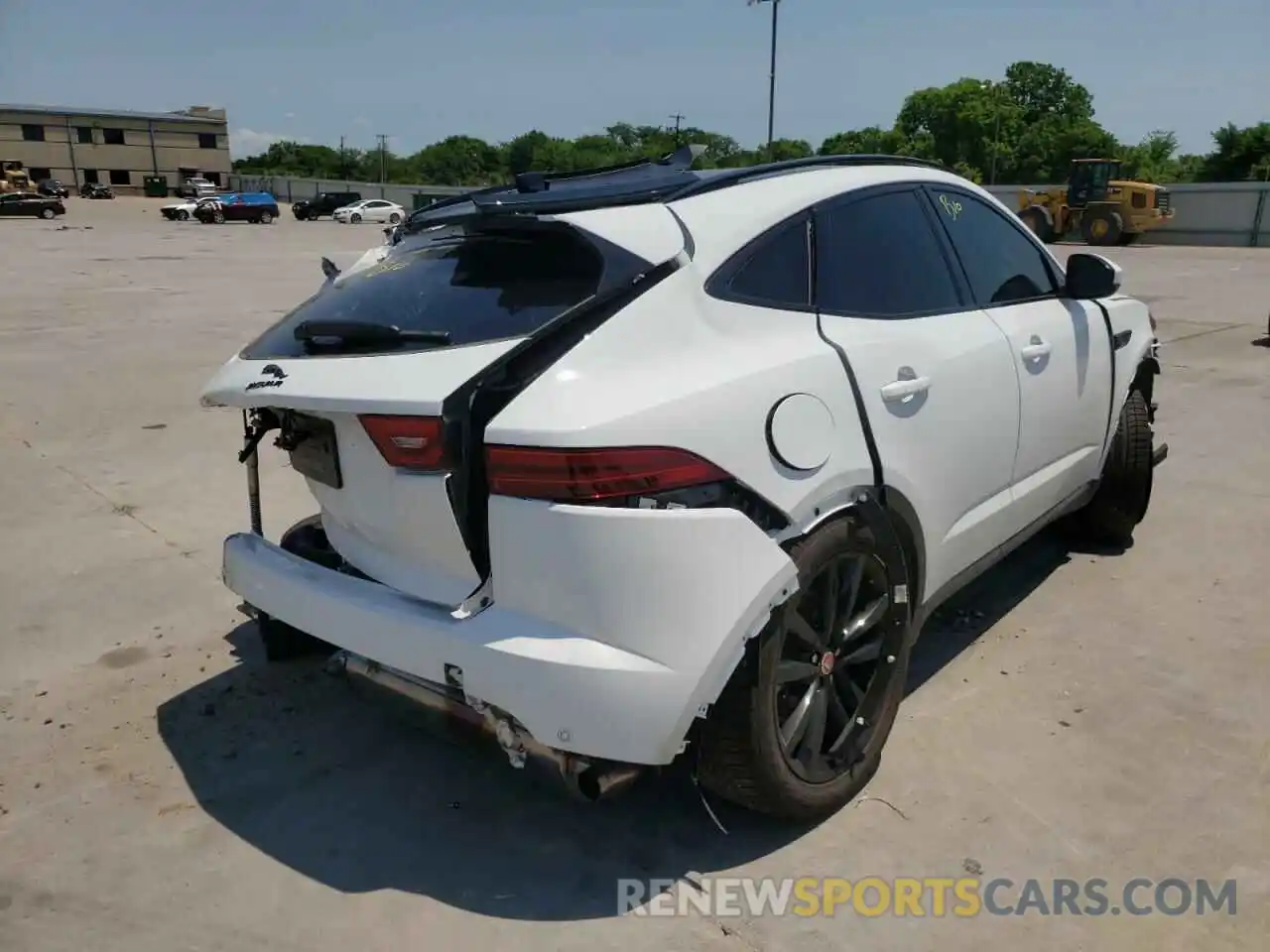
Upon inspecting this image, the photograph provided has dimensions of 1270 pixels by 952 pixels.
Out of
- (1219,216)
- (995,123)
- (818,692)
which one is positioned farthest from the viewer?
(995,123)

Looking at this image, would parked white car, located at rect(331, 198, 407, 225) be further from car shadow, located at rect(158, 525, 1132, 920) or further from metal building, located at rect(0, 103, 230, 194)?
car shadow, located at rect(158, 525, 1132, 920)

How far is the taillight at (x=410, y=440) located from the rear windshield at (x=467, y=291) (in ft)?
0.67

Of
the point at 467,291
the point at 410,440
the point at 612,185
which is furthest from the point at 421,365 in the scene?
Result: the point at 612,185

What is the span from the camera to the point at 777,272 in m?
2.69

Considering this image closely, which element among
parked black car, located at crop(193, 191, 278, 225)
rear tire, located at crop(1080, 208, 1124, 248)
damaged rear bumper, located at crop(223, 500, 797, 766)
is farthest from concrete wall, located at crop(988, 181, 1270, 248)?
parked black car, located at crop(193, 191, 278, 225)

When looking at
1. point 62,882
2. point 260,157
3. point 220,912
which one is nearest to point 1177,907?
point 220,912

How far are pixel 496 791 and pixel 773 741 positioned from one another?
3.00 feet

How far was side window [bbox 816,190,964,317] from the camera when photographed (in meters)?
2.85

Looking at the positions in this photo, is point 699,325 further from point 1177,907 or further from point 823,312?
point 1177,907

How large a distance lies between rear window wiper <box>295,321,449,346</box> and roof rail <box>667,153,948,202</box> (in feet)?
2.46

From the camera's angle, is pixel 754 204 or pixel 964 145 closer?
pixel 754 204

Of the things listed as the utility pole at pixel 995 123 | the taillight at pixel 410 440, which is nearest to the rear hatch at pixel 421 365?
the taillight at pixel 410 440

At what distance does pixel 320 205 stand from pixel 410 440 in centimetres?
6184

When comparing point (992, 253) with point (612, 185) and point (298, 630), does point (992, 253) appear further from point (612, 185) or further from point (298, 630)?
point (298, 630)
